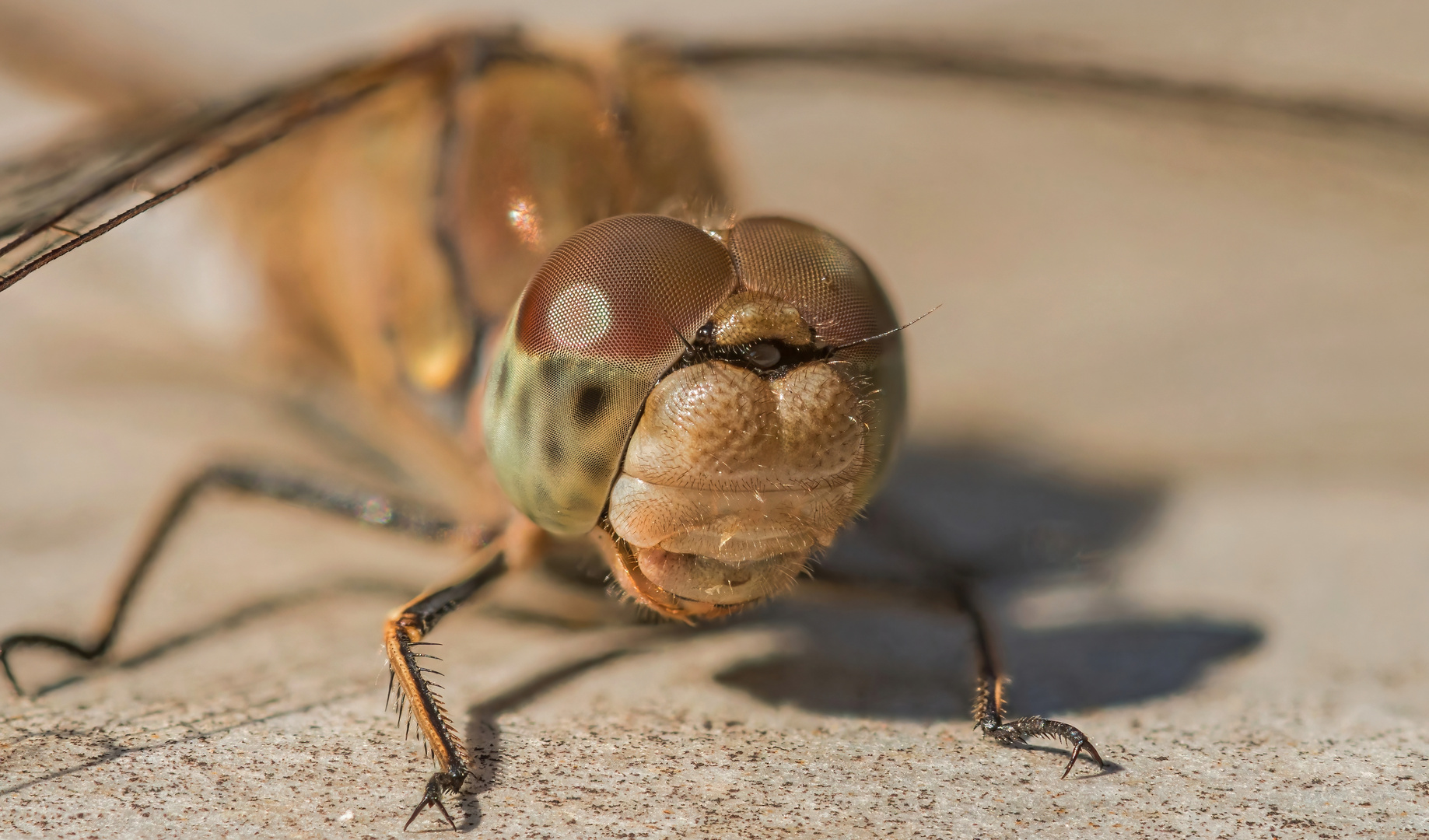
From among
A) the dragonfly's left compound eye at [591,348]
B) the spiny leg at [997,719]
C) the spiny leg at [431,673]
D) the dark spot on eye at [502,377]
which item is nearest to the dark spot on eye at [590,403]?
the dragonfly's left compound eye at [591,348]

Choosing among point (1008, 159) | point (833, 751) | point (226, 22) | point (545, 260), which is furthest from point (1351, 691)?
point (226, 22)

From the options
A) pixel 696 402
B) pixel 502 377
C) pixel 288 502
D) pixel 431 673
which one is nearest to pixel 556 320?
pixel 502 377

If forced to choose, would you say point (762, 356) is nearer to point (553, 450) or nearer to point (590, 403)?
point (590, 403)

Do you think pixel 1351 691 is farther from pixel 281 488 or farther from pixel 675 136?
pixel 281 488

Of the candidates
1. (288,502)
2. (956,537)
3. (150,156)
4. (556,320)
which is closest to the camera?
(556,320)

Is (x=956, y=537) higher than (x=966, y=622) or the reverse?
higher

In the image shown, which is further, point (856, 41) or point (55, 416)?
point (55, 416)

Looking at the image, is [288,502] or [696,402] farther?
[288,502]

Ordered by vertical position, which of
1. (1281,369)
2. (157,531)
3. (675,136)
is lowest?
(157,531)
